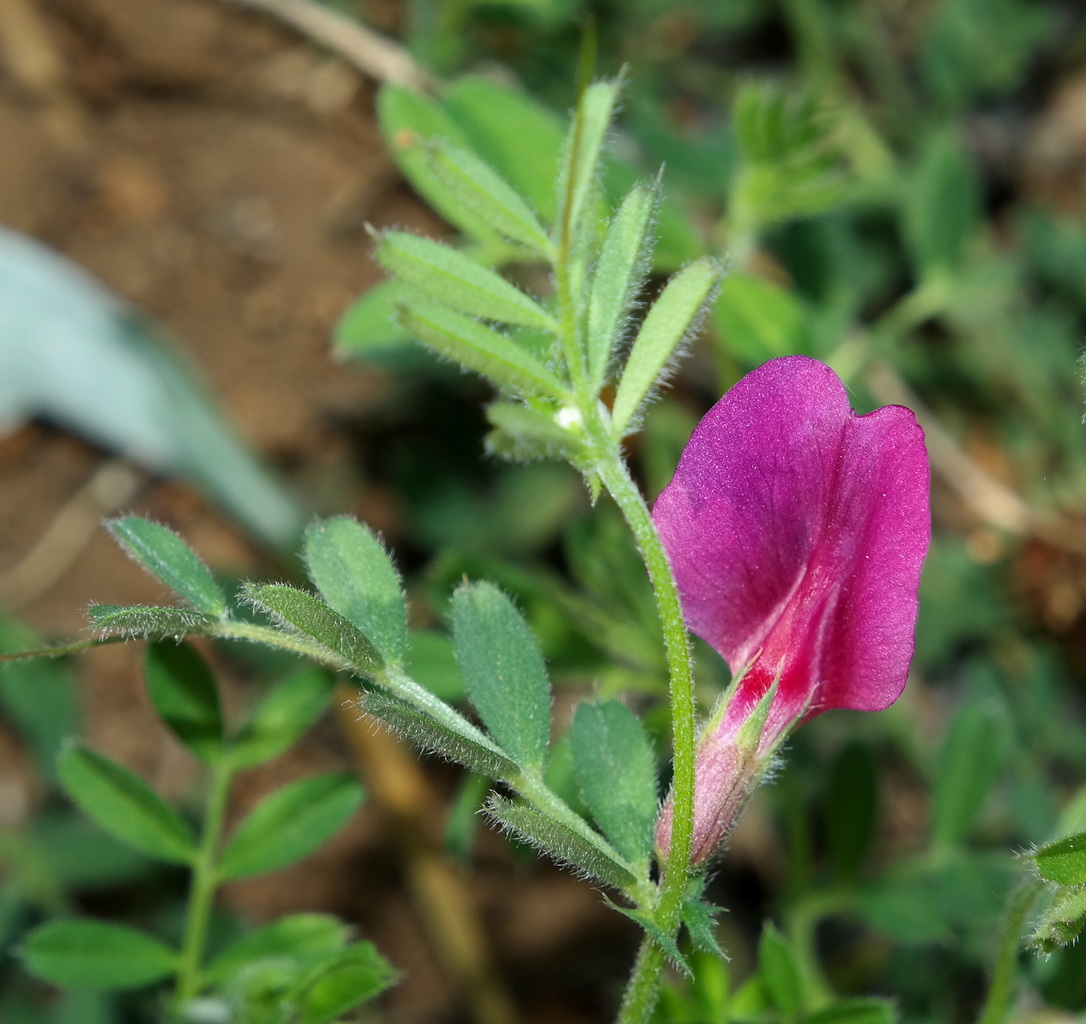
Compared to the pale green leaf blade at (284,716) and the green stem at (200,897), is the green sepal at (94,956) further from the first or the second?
the pale green leaf blade at (284,716)

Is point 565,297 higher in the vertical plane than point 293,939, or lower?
higher

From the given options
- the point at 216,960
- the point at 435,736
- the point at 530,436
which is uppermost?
the point at 530,436

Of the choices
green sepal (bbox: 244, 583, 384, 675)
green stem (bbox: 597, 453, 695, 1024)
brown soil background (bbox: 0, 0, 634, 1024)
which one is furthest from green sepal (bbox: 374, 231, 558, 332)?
brown soil background (bbox: 0, 0, 634, 1024)

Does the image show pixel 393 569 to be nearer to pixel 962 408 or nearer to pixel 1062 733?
pixel 1062 733

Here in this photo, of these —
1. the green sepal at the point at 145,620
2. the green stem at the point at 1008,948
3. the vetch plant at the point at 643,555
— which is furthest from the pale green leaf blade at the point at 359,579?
the green stem at the point at 1008,948

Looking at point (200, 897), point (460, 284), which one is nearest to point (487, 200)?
point (460, 284)

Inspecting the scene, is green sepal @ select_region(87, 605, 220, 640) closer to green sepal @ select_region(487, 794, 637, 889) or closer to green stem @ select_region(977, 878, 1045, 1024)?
green sepal @ select_region(487, 794, 637, 889)

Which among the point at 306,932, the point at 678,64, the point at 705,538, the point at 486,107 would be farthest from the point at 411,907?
the point at 678,64

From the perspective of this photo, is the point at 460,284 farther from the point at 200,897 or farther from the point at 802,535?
the point at 200,897

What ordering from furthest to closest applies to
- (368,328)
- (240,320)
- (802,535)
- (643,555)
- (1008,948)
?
(240,320) → (368,328) → (1008,948) → (802,535) → (643,555)
